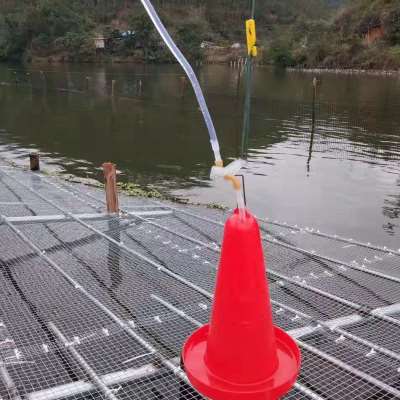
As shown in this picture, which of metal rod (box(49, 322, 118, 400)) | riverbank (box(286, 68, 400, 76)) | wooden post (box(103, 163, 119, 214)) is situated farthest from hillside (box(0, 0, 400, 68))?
metal rod (box(49, 322, 118, 400))

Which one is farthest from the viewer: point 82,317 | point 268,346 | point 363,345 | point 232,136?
point 232,136

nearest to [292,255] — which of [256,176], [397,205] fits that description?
[397,205]

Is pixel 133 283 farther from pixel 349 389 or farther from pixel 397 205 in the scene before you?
pixel 397 205

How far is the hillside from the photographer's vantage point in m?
61.2

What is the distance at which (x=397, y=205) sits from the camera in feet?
37.3

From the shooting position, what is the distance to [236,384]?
2.27 meters

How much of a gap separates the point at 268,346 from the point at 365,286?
379cm

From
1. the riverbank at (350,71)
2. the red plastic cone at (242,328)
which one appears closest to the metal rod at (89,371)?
the red plastic cone at (242,328)

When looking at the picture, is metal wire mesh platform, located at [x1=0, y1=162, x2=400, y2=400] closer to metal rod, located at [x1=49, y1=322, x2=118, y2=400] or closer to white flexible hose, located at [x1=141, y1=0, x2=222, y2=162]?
metal rod, located at [x1=49, y1=322, x2=118, y2=400]

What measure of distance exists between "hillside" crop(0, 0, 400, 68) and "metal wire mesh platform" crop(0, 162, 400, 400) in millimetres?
54751

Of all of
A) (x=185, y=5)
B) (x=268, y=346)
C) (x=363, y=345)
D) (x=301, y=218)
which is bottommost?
(x=301, y=218)

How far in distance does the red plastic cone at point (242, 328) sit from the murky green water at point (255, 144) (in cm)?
738

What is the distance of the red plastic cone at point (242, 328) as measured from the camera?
2279mm

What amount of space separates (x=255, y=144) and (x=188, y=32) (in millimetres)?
71293
